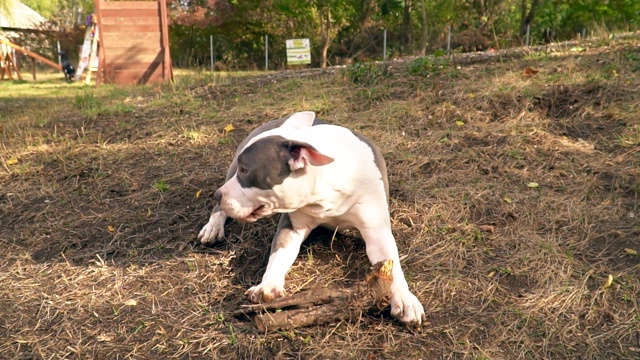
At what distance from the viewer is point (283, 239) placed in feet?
9.71

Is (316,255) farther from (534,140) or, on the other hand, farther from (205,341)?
(534,140)

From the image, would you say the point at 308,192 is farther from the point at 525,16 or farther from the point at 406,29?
the point at 406,29

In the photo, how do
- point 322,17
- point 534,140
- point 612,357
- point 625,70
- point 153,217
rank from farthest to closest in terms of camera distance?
point 322,17
point 625,70
point 534,140
point 153,217
point 612,357

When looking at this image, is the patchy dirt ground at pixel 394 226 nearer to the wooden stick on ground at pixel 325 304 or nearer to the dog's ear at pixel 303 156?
the wooden stick on ground at pixel 325 304

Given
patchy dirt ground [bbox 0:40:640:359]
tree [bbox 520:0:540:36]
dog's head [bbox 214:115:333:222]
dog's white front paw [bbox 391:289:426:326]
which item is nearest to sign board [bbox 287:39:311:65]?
tree [bbox 520:0:540:36]

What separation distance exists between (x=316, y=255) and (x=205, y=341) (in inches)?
38.0

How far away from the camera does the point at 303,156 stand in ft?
8.14

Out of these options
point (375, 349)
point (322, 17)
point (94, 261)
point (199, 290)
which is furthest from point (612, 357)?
point (322, 17)

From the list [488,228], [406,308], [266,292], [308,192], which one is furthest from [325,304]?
[488,228]

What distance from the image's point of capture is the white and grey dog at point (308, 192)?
254 cm

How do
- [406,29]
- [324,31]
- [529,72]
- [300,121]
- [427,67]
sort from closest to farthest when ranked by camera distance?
[300,121], [529,72], [427,67], [324,31], [406,29]

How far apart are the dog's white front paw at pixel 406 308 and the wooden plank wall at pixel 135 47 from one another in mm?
9207

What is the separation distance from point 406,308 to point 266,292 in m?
0.75

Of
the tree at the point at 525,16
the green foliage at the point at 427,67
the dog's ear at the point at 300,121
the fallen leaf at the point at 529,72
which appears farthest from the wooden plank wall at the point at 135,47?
the tree at the point at 525,16
